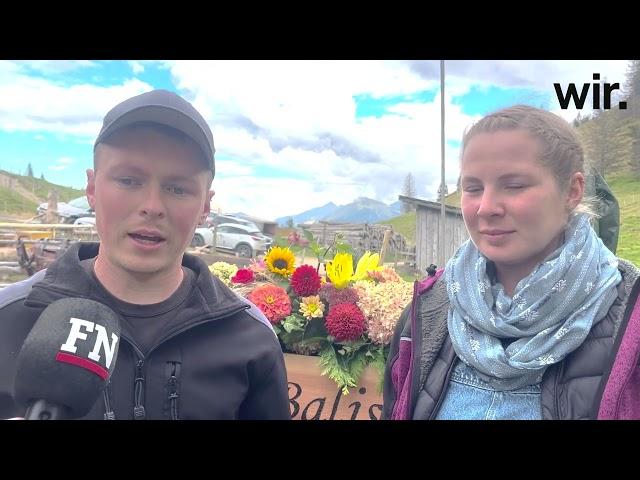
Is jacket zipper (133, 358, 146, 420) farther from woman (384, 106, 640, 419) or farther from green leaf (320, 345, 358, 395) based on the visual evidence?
green leaf (320, 345, 358, 395)

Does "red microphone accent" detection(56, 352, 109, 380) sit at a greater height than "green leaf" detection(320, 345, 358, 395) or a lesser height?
greater

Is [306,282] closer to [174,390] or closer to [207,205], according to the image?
[207,205]

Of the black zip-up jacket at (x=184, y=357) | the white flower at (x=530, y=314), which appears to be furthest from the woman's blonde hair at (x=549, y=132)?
the black zip-up jacket at (x=184, y=357)

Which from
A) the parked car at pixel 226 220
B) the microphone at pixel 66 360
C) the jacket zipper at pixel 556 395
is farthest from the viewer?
the parked car at pixel 226 220

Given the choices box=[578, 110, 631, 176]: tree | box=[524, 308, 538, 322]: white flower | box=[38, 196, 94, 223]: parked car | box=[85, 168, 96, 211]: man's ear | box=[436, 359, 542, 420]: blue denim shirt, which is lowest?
box=[436, 359, 542, 420]: blue denim shirt

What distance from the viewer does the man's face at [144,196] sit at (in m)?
1.14

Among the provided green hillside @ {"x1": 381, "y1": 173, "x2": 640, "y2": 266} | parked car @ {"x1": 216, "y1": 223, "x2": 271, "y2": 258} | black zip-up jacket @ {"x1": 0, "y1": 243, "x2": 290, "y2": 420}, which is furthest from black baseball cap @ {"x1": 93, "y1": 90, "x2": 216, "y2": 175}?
green hillside @ {"x1": 381, "y1": 173, "x2": 640, "y2": 266}

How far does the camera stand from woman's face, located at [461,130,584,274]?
1126mm

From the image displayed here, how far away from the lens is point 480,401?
1.18m

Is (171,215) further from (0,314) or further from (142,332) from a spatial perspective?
(0,314)

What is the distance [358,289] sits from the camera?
1912 millimetres

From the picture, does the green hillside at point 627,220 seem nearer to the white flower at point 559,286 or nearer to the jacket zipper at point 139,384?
the white flower at point 559,286

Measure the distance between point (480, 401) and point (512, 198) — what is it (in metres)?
0.44

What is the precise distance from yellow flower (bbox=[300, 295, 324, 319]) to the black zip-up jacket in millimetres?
568
